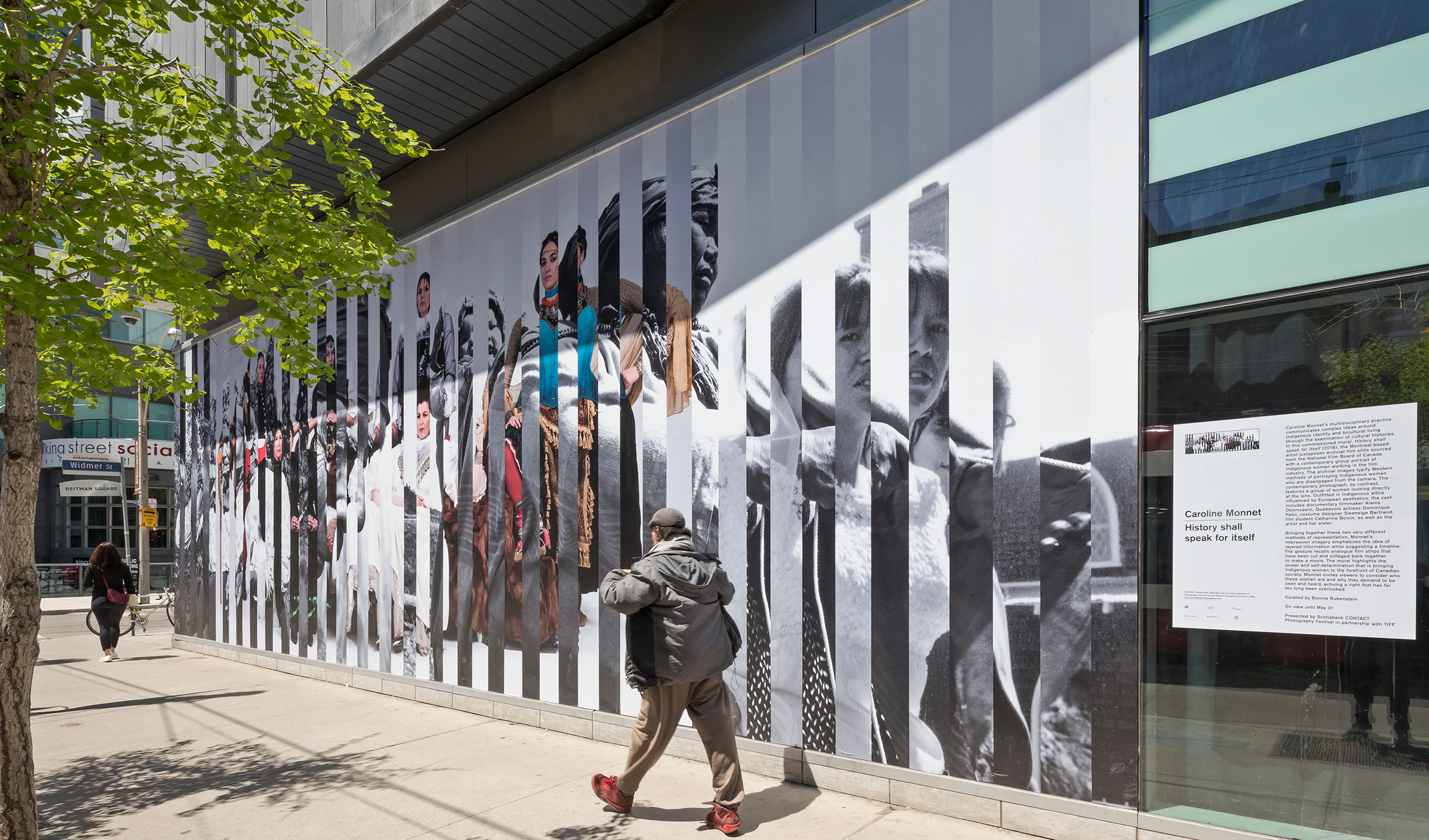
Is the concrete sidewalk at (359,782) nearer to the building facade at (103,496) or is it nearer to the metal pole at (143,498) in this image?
the metal pole at (143,498)

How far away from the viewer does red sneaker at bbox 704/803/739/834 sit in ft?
16.3

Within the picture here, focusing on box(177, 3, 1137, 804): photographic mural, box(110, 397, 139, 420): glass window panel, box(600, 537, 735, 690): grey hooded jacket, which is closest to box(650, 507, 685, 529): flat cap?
box(600, 537, 735, 690): grey hooded jacket

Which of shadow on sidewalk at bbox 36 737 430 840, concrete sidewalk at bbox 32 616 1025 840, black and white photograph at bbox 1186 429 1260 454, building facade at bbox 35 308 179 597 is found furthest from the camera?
building facade at bbox 35 308 179 597

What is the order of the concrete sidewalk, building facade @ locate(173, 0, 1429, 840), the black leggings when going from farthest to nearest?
the black leggings, the concrete sidewalk, building facade @ locate(173, 0, 1429, 840)

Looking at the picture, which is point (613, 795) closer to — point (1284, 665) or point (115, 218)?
point (1284, 665)

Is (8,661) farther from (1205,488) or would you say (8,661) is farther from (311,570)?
(311,570)

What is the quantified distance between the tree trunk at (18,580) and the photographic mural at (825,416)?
2567 mm

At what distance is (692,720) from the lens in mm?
5266

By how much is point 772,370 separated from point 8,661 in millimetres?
4959

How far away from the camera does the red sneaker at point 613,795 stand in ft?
17.7

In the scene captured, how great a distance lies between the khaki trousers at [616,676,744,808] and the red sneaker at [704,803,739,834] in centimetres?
8

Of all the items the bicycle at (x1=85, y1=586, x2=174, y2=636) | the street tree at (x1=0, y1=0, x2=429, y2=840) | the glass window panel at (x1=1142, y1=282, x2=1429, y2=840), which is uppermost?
the street tree at (x1=0, y1=0, x2=429, y2=840)

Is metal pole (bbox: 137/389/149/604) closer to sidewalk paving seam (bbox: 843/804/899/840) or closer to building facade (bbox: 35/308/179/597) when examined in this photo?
building facade (bbox: 35/308/179/597)

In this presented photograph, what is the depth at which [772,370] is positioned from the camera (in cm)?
643
